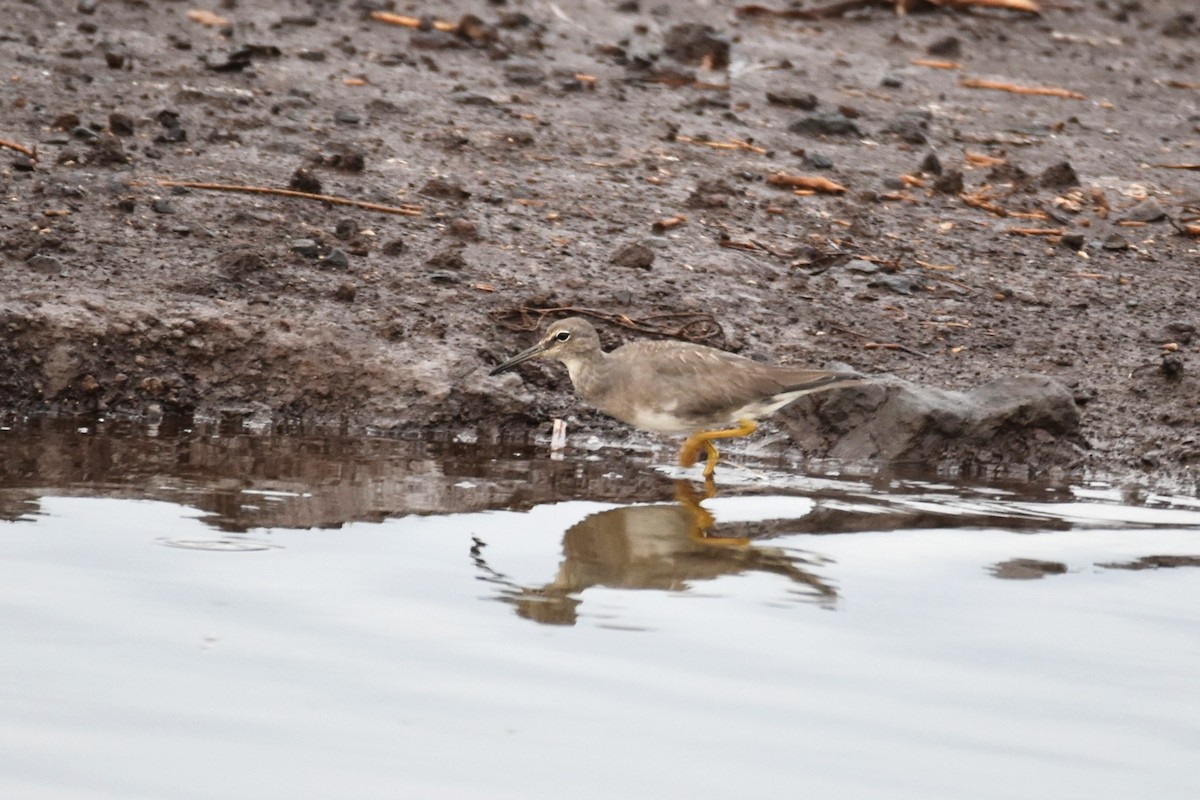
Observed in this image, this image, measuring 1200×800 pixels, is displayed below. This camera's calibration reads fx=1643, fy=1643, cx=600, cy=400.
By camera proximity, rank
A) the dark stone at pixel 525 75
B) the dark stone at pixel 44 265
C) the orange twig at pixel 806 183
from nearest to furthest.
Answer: the dark stone at pixel 44 265 < the orange twig at pixel 806 183 < the dark stone at pixel 525 75

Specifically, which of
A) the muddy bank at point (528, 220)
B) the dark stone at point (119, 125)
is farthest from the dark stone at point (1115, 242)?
the dark stone at point (119, 125)

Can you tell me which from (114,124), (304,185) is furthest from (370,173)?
(114,124)

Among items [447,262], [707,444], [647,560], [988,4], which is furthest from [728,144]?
[647,560]

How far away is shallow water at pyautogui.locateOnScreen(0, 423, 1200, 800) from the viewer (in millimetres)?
4324

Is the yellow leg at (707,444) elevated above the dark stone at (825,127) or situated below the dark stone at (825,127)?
below

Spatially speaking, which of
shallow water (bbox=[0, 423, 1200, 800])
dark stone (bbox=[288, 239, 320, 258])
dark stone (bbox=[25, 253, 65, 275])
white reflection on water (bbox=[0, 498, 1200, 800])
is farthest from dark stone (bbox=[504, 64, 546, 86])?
white reflection on water (bbox=[0, 498, 1200, 800])

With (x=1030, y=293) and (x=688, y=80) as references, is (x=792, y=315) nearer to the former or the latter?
(x=1030, y=293)

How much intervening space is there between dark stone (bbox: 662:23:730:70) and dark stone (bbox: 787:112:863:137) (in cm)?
194

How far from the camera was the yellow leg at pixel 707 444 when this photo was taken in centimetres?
796

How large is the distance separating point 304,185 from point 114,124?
1.57 m

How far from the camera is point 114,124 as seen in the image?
35.0 feet

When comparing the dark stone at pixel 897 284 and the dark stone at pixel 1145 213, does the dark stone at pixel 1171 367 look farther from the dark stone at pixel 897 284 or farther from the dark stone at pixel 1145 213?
the dark stone at pixel 1145 213

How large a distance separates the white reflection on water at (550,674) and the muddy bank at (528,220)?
216 cm

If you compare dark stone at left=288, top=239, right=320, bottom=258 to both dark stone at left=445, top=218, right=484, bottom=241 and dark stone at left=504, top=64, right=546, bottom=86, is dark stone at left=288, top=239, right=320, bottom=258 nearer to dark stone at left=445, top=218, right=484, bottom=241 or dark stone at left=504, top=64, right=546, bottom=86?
dark stone at left=445, top=218, right=484, bottom=241
